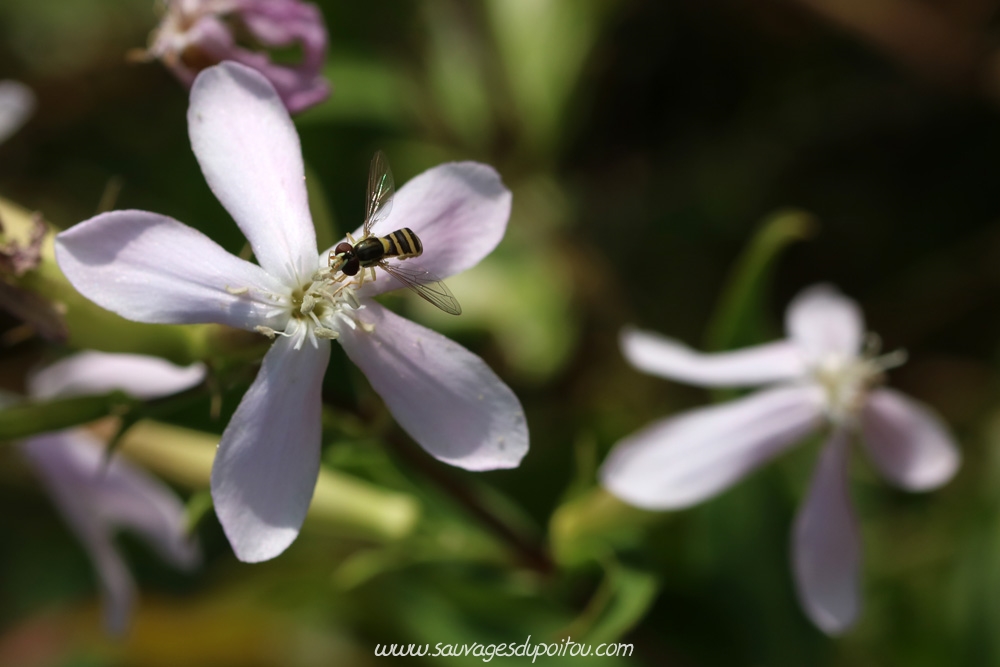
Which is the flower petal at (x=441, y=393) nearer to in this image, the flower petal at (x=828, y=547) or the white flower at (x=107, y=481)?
the white flower at (x=107, y=481)

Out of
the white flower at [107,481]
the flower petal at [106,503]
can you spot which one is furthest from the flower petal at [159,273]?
the flower petal at [106,503]

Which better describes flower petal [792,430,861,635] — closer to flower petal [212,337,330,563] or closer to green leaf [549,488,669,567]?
green leaf [549,488,669,567]

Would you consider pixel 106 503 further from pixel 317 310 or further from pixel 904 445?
pixel 904 445

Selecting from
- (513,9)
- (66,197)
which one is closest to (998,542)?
(513,9)

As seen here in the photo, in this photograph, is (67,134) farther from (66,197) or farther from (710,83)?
(710,83)

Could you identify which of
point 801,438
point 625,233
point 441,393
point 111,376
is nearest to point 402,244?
point 441,393

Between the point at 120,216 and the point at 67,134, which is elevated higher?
the point at 67,134

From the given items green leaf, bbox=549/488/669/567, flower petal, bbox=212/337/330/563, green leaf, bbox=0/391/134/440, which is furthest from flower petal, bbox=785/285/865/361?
green leaf, bbox=0/391/134/440
